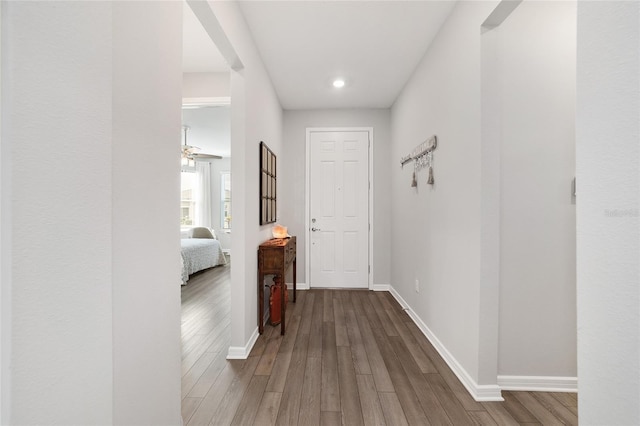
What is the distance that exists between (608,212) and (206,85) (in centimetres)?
355

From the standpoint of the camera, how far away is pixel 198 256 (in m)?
5.31

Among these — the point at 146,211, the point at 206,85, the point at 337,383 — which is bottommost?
the point at 337,383

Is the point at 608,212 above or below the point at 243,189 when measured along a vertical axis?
below

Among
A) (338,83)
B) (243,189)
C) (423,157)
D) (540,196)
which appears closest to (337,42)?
(338,83)

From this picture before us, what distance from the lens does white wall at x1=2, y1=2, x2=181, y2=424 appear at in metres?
0.63

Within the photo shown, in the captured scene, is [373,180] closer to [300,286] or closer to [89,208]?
[300,286]

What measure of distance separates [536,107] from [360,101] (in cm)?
247

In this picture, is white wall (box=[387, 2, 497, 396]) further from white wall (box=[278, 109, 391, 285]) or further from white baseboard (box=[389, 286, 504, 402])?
white wall (box=[278, 109, 391, 285])

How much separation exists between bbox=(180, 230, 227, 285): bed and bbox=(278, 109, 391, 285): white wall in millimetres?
1868

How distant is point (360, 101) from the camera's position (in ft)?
13.4

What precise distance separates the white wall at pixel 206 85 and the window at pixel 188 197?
16.3 ft

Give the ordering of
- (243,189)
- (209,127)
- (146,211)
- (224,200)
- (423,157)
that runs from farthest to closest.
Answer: (224,200)
(209,127)
(423,157)
(243,189)
(146,211)

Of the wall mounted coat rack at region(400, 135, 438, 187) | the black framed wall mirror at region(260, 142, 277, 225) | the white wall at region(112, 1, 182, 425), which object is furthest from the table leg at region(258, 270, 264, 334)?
the wall mounted coat rack at region(400, 135, 438, 187)

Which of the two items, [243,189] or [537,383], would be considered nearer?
[537,383]
